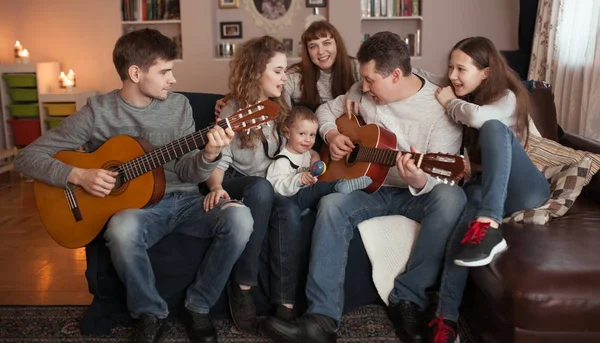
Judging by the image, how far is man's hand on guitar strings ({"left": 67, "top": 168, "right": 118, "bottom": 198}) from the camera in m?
1.97

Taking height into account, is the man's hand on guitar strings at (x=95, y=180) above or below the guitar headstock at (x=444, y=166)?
below

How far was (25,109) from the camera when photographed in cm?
495

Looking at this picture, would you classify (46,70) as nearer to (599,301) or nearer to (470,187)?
(470,187)

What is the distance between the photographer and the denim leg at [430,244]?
6.46 feet

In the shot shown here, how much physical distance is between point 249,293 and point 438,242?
25.7 inches

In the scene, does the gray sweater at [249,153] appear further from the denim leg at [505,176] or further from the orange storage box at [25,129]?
the orange storage box at [25,129]

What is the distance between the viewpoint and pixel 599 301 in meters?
1.59

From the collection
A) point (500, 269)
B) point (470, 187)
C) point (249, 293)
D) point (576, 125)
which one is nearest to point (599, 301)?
point (500, 269)

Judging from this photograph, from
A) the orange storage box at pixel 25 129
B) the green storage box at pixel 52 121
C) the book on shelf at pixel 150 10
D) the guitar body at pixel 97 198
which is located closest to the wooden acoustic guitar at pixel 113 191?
the guitar body at pixel 97 198

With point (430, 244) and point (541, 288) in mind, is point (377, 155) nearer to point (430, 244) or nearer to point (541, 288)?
point (430, 244)

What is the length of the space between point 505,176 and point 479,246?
0.27 metres

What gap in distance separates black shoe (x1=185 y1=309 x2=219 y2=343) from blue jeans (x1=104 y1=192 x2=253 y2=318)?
23mm

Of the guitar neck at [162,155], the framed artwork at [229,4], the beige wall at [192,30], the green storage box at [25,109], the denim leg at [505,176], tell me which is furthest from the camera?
the framed artwork at [229,4]

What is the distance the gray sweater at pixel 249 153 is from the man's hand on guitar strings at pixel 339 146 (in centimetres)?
19
